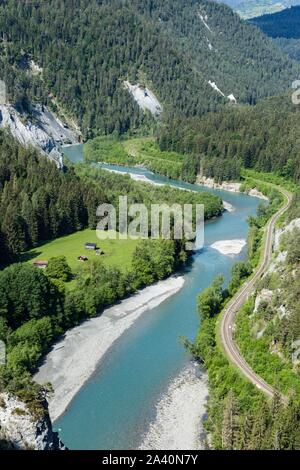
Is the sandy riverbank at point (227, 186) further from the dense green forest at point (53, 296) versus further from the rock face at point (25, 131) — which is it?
the dense green forest at point (53, 296)

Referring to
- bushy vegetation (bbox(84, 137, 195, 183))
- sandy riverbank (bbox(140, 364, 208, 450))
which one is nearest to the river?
sandy riverbank (bbox(140, 364, 208, 450))

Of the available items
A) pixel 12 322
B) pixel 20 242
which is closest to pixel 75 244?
pixel 20 242

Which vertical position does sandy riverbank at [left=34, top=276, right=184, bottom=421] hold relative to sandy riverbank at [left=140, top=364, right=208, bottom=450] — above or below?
above

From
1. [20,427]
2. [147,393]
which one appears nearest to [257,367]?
[147,393]

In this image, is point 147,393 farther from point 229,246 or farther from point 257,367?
point 229,246

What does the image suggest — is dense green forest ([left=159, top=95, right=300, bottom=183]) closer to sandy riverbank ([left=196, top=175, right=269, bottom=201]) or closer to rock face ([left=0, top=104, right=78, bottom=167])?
sandy riverbank ([left=196, top=175, right=269, bottom=201])

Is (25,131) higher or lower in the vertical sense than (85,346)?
higher
